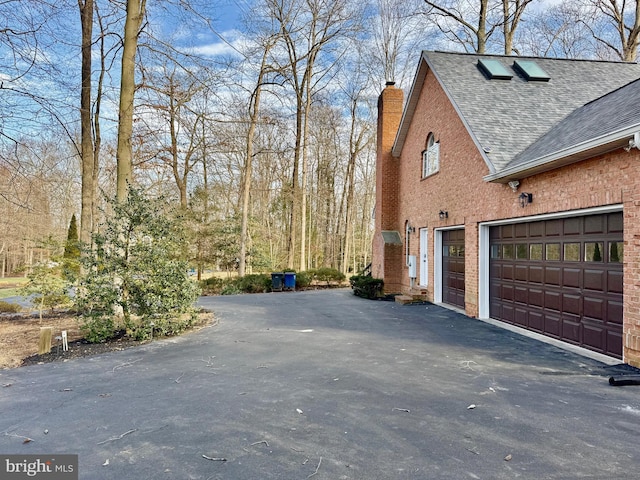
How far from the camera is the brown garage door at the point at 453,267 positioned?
10928 mm

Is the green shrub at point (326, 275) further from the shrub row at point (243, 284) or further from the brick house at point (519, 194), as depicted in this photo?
the brick house at point (519, 194)

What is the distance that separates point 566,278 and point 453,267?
14.9ft

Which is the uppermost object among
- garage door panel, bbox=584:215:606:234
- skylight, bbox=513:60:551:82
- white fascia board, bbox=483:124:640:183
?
skylight, bbox=513:60:551:82

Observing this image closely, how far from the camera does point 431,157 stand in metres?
12.7

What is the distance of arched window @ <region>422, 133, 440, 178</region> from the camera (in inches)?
476

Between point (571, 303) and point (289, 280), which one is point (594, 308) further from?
point (289, 280)

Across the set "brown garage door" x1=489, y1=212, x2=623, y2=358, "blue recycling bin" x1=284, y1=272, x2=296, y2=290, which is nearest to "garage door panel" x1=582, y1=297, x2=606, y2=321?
"brown garage door" x1=489, y1=212, x2=623, y2=358

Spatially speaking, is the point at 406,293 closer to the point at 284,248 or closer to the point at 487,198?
the point at 487,198

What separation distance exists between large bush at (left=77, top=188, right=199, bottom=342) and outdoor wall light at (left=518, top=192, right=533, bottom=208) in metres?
6.60

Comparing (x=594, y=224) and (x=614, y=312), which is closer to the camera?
(x=614, y=312)

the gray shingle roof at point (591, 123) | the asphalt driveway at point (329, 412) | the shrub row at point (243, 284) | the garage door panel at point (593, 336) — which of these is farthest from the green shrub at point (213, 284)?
the garage door panel at point (593, 336)

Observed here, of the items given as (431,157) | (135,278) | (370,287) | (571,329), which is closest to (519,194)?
(571,329)

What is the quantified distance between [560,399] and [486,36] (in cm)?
1947

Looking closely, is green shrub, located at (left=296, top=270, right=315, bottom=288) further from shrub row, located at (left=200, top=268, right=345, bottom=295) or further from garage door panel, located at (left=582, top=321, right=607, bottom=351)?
garage door panel, located at (left=582, top=321, right=607, bottom=351)
